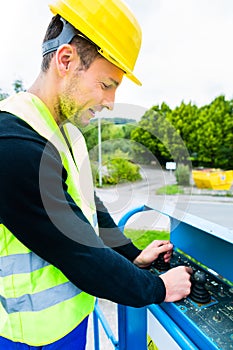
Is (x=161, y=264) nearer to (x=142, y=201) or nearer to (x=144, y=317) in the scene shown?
(x=144, y=317)

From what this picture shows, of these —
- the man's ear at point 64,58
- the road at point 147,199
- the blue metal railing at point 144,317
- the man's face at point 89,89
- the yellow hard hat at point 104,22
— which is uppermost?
the yellow hard hat at point 104,22

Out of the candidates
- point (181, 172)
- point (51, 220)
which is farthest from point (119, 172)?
point (51, 220)

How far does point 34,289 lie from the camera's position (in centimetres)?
84

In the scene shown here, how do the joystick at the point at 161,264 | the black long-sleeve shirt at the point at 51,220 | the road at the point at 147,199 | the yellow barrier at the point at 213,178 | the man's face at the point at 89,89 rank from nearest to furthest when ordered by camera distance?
the black long-sleeve shirt at the point at 51,220 → the man's face at the point at 89,89 → the joystick at the point at 161,264 → the road at the point at 147,199 → the yellow barrier at the point at 213,178

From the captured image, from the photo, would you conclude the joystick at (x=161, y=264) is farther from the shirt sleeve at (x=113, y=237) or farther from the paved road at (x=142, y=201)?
the paved road at (x=142, y=201)

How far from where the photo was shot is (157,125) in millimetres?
1846

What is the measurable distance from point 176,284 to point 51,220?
0.52 metres

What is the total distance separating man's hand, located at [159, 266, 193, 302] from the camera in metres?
0.89

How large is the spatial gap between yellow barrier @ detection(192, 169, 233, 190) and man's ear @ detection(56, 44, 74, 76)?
836 cm

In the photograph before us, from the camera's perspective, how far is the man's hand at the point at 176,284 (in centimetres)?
89

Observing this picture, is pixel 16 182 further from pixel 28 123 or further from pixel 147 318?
pixel 147 318

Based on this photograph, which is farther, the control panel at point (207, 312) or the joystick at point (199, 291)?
the joystick at point (199, 291)

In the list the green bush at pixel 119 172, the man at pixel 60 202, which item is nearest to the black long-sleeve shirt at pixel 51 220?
the man at pixel 60 202

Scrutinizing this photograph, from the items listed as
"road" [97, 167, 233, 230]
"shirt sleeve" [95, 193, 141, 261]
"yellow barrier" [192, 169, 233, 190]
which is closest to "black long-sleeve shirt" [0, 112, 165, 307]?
"shirt sleeve" [95, 193, 141, 261]
